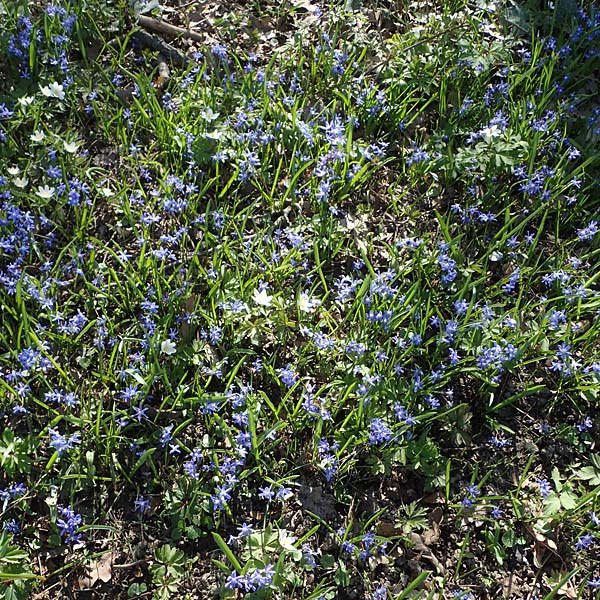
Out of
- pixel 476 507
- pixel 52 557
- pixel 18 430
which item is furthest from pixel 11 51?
pixel 476 507

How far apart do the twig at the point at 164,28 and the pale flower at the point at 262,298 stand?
1.76 m

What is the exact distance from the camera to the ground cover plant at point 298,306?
2.59 metres

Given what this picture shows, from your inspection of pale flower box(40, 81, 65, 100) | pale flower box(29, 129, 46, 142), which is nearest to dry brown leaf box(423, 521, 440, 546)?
pale flower box(29, 129, 46, 142)

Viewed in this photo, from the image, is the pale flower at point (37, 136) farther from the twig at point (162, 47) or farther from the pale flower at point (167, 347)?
the pale flower at point (167, 347)

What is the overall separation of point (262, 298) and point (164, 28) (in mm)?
1908

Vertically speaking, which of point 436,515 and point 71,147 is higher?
point 71,147

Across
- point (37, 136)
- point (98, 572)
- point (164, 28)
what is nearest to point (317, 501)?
point (98, 572)

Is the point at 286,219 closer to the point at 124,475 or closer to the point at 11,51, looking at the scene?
the point at 124,475

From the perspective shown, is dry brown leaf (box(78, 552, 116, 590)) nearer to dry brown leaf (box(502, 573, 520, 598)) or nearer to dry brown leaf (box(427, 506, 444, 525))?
dry brown leaf (box(427, 506, 444, 525))

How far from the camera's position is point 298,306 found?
2.96m

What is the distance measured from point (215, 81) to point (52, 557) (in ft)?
8.37

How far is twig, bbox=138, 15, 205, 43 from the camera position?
3.76m

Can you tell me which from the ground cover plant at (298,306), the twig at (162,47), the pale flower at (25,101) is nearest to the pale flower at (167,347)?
the ground cover plant at (298,306)

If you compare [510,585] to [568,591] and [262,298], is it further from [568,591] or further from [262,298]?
[262,298]
